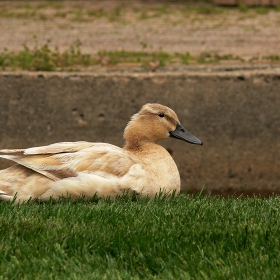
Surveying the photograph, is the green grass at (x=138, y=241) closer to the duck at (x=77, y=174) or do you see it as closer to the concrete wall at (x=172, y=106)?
the duck at (x=77, y=174)

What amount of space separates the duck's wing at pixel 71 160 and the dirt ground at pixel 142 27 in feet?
16.6

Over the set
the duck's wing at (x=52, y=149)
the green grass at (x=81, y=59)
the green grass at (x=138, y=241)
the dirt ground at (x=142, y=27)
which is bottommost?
the dirt ground at (x=142, y=27)

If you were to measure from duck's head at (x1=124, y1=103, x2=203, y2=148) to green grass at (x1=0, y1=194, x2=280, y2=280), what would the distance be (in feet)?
3.80

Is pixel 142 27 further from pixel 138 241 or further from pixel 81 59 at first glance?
pixel 138 241

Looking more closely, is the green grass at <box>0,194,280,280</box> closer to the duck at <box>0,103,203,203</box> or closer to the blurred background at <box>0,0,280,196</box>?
the duck at <box>0,103,203,203</box>

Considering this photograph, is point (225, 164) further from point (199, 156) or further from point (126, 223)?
point (126, 223)

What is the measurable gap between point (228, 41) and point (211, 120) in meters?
5.90

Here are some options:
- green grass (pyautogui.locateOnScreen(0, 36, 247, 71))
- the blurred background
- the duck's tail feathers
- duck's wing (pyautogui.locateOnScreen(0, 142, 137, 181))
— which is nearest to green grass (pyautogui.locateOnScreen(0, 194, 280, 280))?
the duck's tail feathers

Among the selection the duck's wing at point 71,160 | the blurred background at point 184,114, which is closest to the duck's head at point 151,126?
the duck's wing at point 71,160

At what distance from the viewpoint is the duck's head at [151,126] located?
260 inches

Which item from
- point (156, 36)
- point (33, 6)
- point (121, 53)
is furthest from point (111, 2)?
point (121, 53)

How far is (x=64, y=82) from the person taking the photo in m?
7.76

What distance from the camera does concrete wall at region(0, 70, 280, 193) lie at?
304 inches

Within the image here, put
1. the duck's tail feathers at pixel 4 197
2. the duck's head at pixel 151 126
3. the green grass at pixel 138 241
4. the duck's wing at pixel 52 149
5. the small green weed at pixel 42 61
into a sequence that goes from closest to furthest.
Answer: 1. the green grass at pixel 138 241
2. the duck's tail feathers at pixel 4 197
3. the duck's wing at pixel 52 149
4. the duck's head at pixel 151 126
5. the small green weed at pixel 42 61
